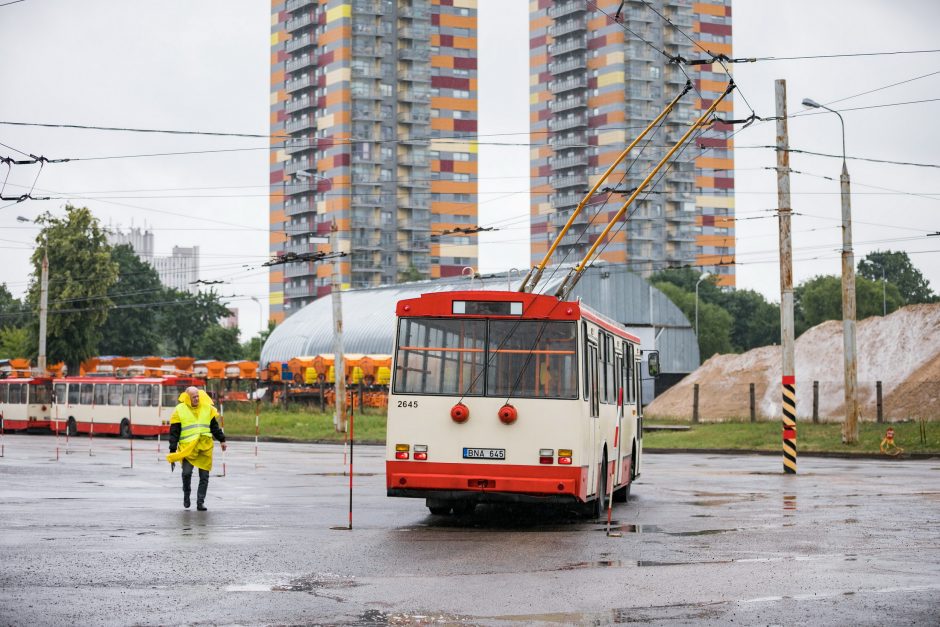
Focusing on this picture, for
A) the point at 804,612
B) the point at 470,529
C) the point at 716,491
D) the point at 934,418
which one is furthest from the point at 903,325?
the point at 804,612

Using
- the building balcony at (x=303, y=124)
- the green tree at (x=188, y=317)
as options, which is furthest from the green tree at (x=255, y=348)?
the building balcony at (x=303, y=124)

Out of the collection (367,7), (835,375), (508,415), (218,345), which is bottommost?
(508,415)

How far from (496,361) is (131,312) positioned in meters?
103

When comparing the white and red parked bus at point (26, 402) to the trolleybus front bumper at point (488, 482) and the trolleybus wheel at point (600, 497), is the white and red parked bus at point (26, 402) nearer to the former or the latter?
the trolleybus wheel at point (600, 497)

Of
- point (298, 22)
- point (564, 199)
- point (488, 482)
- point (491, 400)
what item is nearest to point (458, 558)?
point (488, 482)

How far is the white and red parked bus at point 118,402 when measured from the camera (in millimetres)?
54438

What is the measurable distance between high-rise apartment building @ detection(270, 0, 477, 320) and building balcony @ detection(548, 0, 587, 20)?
9.21 metres

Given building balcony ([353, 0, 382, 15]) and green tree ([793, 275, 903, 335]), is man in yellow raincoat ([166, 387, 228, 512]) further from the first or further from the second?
building balcony ([353, 0, 382, 15])

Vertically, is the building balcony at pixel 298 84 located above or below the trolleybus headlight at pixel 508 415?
above

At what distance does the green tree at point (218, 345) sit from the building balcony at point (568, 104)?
4747 centimetres

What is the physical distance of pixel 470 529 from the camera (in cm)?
1662

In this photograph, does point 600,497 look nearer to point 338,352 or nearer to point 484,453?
point 484,453

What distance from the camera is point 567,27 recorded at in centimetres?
15125

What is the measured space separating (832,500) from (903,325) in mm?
41161
